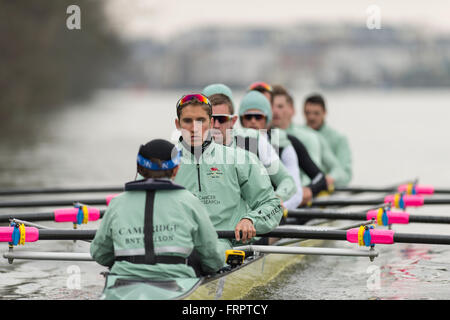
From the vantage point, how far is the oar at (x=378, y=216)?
31.6 ft

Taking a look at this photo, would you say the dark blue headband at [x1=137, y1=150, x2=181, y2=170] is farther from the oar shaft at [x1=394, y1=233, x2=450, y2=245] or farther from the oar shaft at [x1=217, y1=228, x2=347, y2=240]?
the oar shaft at [x1=394, y1=233, x2=450, y2=245]

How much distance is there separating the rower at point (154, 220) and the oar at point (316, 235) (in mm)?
1878

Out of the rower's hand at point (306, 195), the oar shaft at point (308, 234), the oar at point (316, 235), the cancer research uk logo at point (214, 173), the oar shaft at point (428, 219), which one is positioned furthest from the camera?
the rower's hand at point (306, 195)

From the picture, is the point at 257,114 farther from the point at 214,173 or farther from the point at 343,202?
the point at 343,202

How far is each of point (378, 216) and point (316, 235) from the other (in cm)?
171

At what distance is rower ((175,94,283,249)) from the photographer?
24.1ft

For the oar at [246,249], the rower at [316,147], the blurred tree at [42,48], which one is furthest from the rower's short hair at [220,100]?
the blurred tree at [42,48]

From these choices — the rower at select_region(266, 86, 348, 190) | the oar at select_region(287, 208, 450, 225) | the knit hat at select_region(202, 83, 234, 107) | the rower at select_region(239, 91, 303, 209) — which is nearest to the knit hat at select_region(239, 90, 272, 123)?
the rower at select_region(239, 91, 303, 209)

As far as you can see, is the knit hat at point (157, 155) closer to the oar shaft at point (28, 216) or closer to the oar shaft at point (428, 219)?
the oar shaft at point (28, 216)

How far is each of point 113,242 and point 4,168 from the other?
17.6 m

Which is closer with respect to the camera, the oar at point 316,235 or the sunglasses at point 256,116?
the oar at point 316,235

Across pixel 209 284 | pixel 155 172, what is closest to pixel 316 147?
pixel 209 284

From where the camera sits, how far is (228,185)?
7.48 metres
